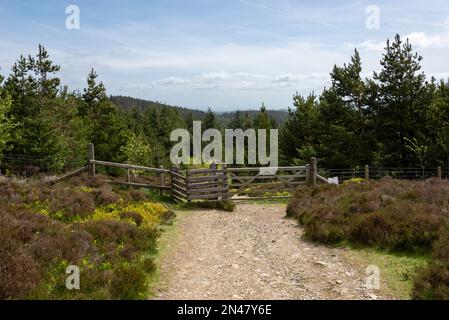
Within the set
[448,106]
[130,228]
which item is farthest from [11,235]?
[448,106]

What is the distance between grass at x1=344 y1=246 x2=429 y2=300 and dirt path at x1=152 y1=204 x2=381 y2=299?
0.34 metres

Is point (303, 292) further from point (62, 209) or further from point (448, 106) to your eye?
point (448, 106)

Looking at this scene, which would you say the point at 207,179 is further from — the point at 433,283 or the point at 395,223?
the point at 433,283

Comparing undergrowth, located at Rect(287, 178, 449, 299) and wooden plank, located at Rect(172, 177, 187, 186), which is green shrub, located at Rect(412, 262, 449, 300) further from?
wooden plank, located at Rect(172, 177, 187, 186)

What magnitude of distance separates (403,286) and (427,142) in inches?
920

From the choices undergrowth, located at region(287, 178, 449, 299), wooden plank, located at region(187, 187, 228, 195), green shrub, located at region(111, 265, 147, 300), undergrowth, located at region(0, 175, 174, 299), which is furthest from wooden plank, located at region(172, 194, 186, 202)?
green shrub, located at region(111, 265, 147, 300)

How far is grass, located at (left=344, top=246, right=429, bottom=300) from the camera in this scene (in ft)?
23.9

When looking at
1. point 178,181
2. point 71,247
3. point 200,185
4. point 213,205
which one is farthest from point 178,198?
point 71,247

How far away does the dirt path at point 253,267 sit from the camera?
7316 mm

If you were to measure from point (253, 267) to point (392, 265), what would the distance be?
9.98ft

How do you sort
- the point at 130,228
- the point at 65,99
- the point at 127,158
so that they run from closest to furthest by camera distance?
the point at 130,228 → the point at 65,99 → the point at 127,158

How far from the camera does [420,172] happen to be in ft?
90.5

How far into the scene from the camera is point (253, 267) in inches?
352

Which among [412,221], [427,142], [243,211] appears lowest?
[243,211]
